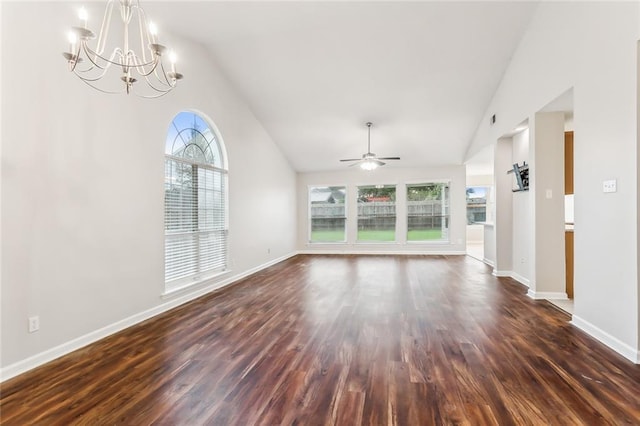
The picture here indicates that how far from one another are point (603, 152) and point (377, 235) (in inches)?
264

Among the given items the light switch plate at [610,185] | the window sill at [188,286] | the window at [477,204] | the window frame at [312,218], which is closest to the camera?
the light switch plate at [610,185]

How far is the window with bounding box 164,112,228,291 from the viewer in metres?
4.09

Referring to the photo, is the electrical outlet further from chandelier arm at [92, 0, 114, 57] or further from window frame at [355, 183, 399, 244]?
window frame at [355, 183, 399, 244]

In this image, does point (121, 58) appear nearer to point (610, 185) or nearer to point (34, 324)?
point (34, 324)

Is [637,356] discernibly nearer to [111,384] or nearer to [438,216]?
[111,384]

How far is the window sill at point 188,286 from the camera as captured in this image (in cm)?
393

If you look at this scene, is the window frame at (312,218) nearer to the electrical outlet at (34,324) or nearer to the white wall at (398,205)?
the white wall at (398,205)

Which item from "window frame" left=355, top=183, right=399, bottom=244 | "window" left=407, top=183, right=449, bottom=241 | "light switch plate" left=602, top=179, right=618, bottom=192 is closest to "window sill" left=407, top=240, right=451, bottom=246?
"window" left=407, top=183, right=449, bottom=241

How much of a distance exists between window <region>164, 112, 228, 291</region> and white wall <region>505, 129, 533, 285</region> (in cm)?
499

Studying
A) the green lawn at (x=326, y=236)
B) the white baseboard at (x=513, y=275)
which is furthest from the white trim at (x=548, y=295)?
the green lawn at (x=326, y=236)

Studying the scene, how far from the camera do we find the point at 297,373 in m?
2.26

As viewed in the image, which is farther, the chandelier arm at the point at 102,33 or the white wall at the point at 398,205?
the white wall at the point at 398,205

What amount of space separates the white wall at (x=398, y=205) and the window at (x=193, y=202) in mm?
4462

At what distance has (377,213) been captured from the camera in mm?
9352
